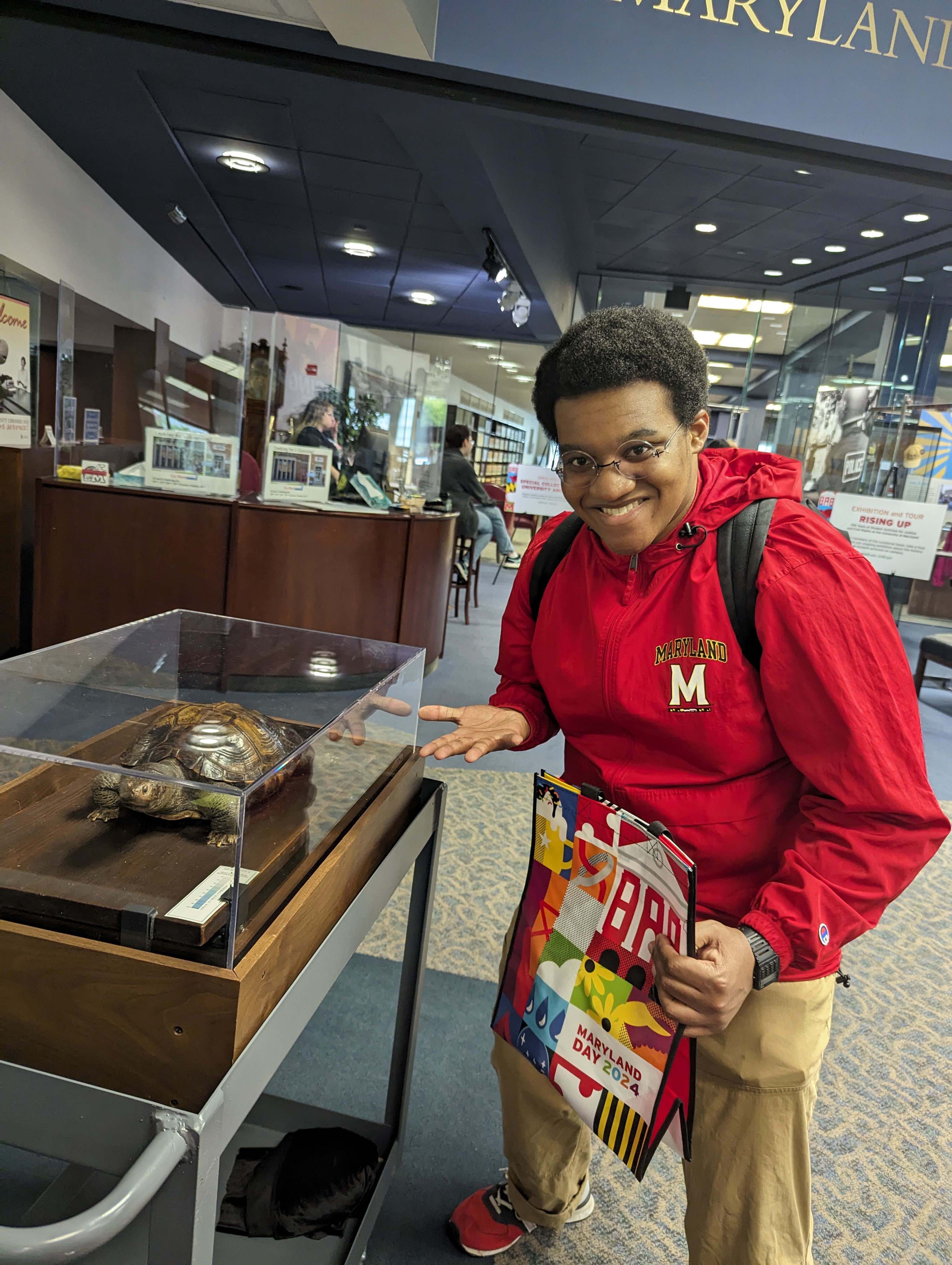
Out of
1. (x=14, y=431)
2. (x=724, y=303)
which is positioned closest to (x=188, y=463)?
(x=14, y=431)

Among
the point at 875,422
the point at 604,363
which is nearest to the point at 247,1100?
the point at 604,363

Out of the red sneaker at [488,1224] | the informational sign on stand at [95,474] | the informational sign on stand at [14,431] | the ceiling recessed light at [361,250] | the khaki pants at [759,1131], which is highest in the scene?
the ceiling recessed light at [361,250]

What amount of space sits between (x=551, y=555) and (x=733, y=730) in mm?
473

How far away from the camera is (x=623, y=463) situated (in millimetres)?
1149

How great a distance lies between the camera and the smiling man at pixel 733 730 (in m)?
1.04

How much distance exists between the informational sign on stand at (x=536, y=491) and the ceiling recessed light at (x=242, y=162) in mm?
2814

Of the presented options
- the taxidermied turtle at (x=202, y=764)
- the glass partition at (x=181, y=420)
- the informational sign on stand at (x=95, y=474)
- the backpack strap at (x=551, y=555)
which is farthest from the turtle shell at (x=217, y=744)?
the informational sign on stand at (x=95, y=474)

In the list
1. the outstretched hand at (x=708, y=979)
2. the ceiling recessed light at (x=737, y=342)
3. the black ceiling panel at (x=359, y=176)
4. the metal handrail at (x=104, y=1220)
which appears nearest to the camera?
the metal handrail at (x=104, y=1220)

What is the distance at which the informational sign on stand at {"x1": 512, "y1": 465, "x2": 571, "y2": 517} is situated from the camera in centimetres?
643

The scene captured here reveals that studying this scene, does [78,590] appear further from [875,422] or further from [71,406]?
[875,422]

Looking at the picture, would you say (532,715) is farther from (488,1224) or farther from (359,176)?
(359,176)

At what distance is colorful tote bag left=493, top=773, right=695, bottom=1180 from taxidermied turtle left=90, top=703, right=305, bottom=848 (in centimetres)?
42

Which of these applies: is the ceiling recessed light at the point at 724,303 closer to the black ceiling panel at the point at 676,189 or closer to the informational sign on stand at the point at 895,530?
the black ceiling panel at the point at 676,189

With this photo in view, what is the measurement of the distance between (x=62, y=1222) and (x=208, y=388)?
14.8 feet
